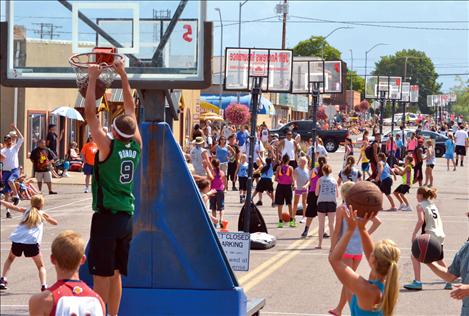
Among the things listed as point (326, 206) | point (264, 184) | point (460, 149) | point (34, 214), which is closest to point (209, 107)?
point (460, 149)

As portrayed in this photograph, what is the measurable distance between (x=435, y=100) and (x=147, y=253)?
127516mm

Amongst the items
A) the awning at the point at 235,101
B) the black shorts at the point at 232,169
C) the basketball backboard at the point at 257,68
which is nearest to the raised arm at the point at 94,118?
the basketball backboard at the point at 257,68

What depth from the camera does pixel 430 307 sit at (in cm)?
1419

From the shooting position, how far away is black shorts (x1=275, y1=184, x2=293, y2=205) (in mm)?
24297

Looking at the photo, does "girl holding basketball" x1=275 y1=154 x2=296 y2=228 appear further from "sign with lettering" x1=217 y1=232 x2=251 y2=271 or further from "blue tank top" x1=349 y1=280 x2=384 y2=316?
"blue tank top" x1=349 y1=280 x2=384 y2=316

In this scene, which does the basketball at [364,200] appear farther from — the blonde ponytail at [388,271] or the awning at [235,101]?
the awning at [235,101]

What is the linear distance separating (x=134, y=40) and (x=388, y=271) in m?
4.02

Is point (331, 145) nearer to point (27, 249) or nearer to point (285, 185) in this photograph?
point (285, 185)

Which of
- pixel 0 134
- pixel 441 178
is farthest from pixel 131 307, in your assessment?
Result: pixel 441 178

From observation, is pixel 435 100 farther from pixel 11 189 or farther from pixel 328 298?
pixel 328 298

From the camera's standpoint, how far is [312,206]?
71.8ft

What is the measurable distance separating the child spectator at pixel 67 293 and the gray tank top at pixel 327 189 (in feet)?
46.3

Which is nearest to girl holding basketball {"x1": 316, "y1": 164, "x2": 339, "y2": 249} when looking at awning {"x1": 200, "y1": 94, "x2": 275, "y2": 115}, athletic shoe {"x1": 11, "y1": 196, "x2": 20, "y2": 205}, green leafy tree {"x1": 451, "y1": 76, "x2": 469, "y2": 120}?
athletic shoe {"x1": 11, "y1": 196, "x2": 20, "y2": 205}

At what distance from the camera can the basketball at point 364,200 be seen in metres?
6.91
